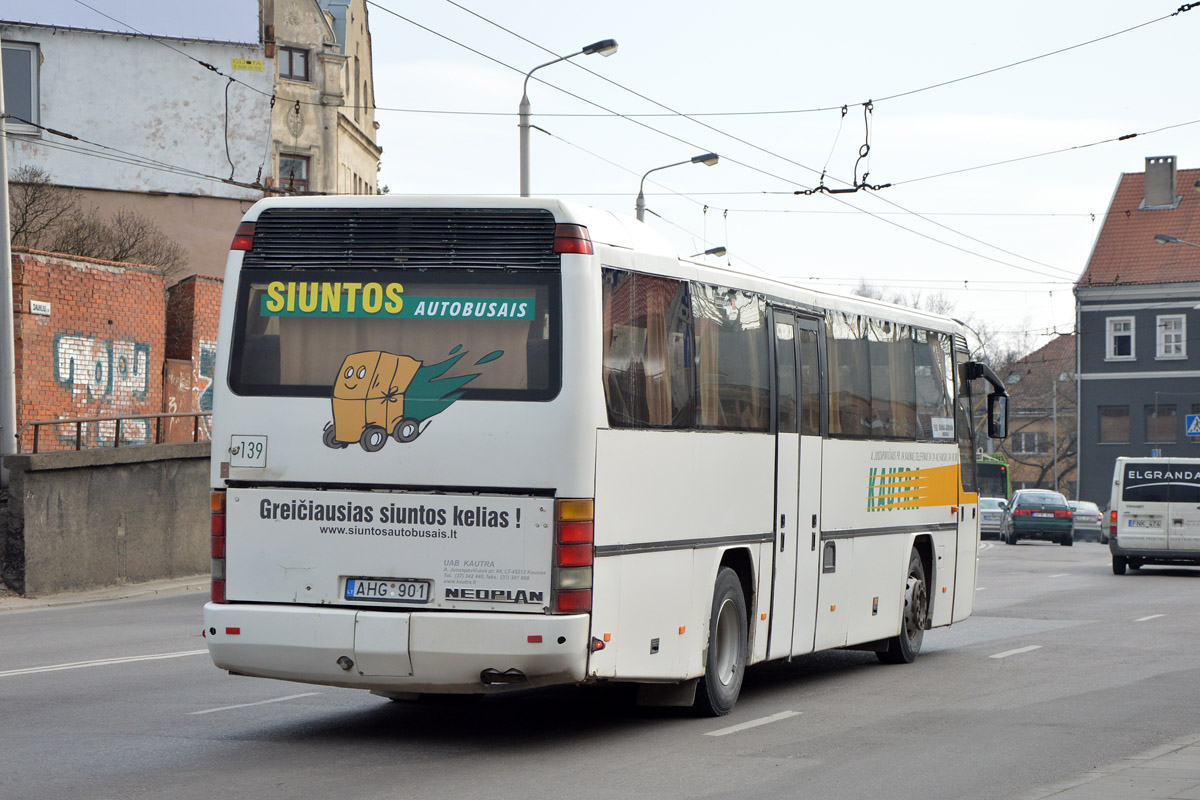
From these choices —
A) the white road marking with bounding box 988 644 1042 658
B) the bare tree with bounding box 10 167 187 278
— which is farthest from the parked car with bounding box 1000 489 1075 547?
the white road marking with bounding box 988 644 1042 658

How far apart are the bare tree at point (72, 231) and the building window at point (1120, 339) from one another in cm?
4627

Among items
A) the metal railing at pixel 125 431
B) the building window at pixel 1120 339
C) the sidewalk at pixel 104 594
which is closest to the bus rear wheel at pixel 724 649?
the sidewalk at pixel 104 594

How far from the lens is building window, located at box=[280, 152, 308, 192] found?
46.3m

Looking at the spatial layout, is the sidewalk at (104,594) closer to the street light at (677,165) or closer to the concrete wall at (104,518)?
the concrete wall at (104,518)

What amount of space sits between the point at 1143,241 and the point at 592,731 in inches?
2631

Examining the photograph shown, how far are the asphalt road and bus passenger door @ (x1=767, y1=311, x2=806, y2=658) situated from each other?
2.04 ft

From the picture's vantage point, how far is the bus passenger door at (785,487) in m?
11.8

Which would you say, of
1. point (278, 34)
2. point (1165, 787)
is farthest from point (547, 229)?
point (278, 34)

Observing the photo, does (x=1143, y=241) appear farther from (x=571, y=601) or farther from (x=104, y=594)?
(x=571, y=601)

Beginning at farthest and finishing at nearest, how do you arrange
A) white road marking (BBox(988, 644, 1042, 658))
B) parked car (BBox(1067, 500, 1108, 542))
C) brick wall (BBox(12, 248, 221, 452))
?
parked car (BBox(1067, 500, 1108, 542)), brick wall (BBox(12, 248, 221, 452)), white road marking (BBox(988, 644, 1042, 658))

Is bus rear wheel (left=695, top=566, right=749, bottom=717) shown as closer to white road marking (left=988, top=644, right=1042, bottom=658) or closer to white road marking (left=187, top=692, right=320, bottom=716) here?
white road marking (left=187, top=692, right=320, bottom=716)

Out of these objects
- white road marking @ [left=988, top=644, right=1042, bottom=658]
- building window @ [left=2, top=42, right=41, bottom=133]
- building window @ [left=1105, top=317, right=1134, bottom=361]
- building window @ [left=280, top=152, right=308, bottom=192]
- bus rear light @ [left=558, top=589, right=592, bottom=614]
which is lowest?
white road marking @ [left=988, top=644, right=1042, bottom=658]

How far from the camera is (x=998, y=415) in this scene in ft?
54.6

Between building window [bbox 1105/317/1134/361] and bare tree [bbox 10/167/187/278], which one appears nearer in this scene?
bare tree [bbox 10/167/187/278]
